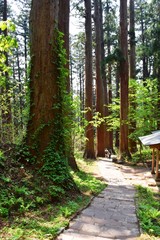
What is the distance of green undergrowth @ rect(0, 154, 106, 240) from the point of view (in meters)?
3.82

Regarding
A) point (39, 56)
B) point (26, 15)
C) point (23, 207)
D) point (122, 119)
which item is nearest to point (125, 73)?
point (122, 119)

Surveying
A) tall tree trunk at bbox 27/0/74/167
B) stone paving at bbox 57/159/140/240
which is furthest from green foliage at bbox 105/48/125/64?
stone paving at bbox 57/159/140/240

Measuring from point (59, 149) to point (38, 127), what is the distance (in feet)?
2.47

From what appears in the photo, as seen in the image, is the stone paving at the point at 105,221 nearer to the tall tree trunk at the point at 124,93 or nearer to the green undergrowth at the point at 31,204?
the green undergrowth at the point at 31,204

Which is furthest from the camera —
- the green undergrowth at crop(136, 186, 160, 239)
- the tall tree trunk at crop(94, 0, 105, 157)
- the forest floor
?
the tall tree trunk at crop(94, 0, 105, 157)

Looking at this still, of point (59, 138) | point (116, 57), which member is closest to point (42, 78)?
point (59, 138)

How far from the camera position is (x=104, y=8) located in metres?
25.1

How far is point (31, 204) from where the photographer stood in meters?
4.73

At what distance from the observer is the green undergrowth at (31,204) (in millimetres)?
3818

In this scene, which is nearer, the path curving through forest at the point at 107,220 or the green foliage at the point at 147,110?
the path curving through forest at the point at 107,220

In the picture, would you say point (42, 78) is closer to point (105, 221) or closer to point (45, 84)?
point (45, 84)

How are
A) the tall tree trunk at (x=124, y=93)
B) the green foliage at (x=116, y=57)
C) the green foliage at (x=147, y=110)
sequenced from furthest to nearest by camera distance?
the tall tree trunk at (x=124, y=93) < the green foliage at (x=116, y=57) < the green foliage at (x=147, y=110)

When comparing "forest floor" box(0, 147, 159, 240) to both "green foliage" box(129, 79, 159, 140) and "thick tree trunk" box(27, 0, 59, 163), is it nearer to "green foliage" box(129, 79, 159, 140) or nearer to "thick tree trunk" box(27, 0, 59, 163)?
"thick tree trunk" box(27, 0, 59, 163)

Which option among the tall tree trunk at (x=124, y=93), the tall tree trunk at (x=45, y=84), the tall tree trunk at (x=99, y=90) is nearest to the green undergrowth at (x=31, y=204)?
the tall tree trunk at (x=45, y=84)
